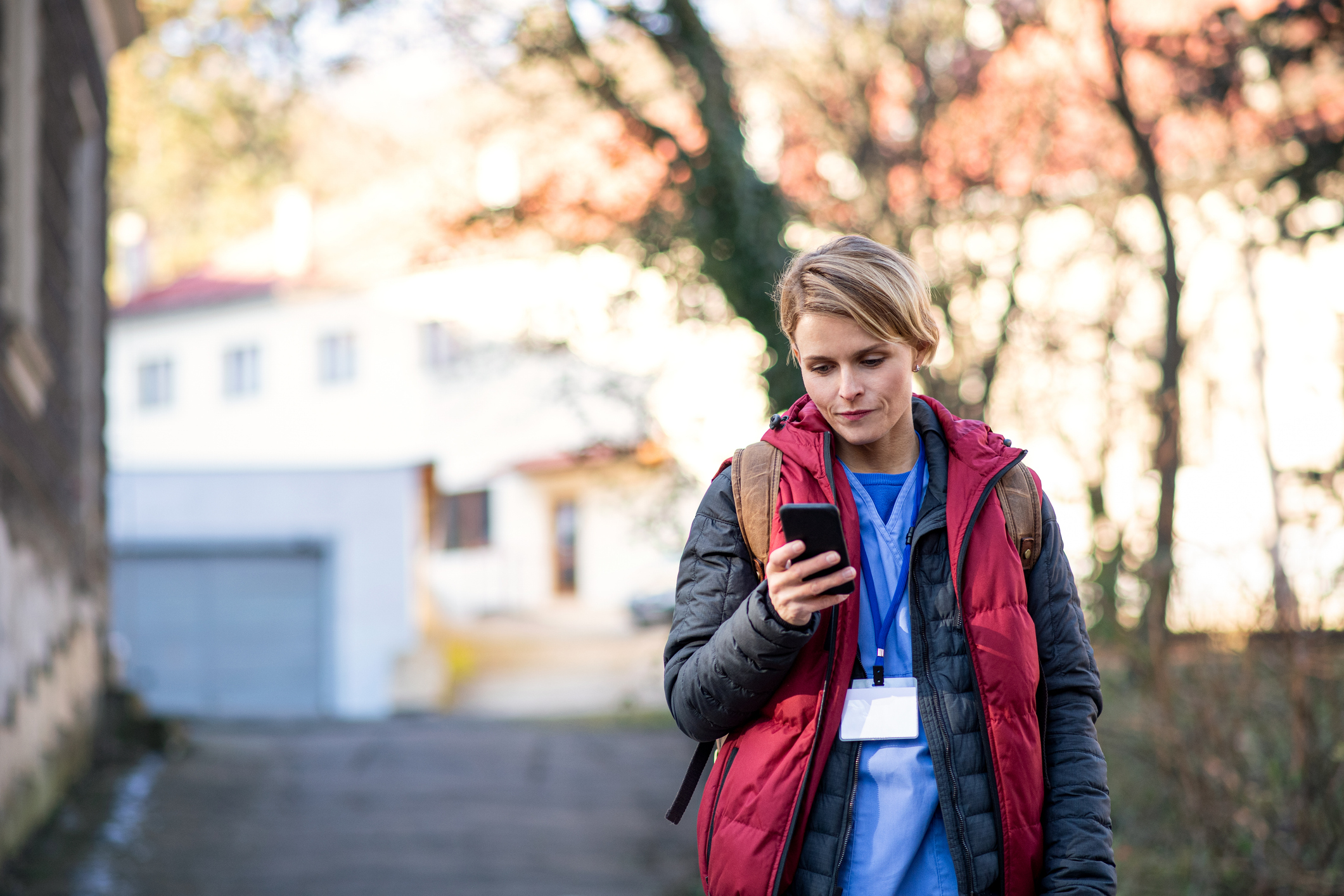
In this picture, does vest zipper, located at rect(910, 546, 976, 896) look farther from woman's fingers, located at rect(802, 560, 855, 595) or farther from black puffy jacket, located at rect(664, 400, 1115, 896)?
woman's fingers, located at rect(802, 560, 855, 595)

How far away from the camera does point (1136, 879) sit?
18.4ft

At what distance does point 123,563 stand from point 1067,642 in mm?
24188

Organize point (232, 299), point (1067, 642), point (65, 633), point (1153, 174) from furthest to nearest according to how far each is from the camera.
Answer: point (232, 299) → point (1153, 174) → point (65, 633) → point (1067, 642)

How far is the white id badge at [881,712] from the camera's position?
6.24ft

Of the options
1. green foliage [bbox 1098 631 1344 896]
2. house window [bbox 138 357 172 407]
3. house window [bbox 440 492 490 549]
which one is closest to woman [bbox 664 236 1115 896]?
green foliage [bbox 1098 631 1344 896]

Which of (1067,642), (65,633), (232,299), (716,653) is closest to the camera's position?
(716,653)

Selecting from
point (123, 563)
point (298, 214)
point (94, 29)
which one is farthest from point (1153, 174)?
point (298, 214)

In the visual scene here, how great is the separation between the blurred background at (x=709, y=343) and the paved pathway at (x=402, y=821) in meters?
0.05

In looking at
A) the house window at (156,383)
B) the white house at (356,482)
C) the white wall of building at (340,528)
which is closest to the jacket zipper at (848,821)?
the white house at (356,482)

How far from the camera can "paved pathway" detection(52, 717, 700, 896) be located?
6551 millimetres

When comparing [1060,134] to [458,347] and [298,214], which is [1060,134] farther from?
[298,214]

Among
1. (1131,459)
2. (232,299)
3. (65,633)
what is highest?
(232,299)

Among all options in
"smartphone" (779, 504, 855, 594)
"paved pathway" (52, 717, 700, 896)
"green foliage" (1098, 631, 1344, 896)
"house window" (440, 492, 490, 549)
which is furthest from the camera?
"house window" (440, 492, 490, 549)

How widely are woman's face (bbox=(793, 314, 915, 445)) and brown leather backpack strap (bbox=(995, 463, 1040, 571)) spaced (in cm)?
21
